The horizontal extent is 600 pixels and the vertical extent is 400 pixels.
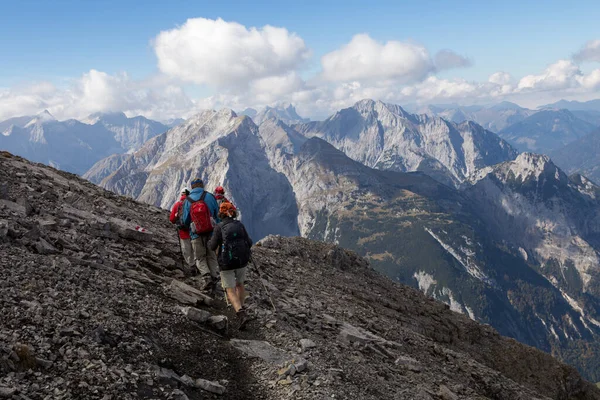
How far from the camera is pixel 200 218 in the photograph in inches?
757

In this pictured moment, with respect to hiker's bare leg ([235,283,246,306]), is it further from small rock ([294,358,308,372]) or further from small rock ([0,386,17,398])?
small rock ([0,386,17,398])

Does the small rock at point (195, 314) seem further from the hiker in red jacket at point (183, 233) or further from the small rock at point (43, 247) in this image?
the small rock at point (43, 247)

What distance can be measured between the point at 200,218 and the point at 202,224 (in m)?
0.31

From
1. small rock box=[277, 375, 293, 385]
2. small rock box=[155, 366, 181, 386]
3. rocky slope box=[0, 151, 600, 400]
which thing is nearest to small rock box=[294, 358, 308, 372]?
rocky slope box=[0, 151, 600, 400]

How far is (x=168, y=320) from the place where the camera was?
1428cm

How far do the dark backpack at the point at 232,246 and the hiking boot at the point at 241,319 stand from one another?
1.96m

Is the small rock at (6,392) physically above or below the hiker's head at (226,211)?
below

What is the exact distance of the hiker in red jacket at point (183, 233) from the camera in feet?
66.2

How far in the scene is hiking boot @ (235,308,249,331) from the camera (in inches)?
625

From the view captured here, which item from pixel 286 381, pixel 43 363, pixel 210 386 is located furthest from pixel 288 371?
pixel 43 363

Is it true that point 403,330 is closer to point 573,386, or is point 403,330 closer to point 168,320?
point 168,320

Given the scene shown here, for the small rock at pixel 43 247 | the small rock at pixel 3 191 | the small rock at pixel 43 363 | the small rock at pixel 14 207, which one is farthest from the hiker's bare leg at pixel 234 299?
the small rock at pixel 3 191

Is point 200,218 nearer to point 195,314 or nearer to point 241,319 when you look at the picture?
point 195,314

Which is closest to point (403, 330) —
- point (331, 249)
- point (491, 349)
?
point (491, 349)
